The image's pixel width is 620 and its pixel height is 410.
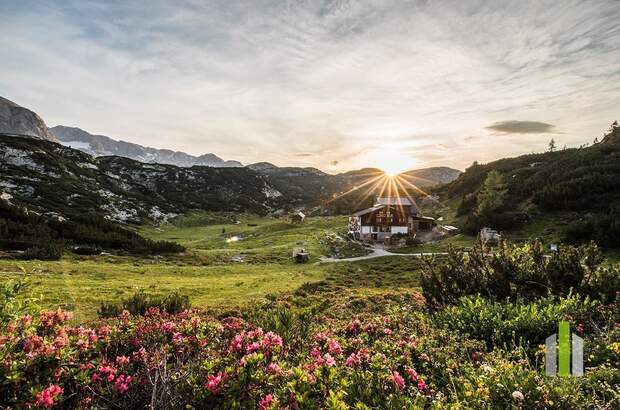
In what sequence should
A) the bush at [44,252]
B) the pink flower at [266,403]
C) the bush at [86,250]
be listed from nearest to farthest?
the pink flower at [266,403] → the bush at [44,252] → the bush at [86,250]

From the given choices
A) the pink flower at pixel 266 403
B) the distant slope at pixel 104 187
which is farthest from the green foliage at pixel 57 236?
the pink flower at pixel 266 403

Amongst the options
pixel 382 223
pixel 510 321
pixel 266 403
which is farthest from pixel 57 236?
pixel 382 223

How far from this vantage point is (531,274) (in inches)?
544

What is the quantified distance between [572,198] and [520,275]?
219 feet

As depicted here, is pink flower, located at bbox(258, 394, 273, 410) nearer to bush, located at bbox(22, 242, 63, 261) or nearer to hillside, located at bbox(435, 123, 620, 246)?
bush, located at bbox(22, 242, 63, 261)

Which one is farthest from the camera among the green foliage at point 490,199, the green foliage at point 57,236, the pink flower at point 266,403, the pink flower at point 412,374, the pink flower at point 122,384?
the green foliage at point 490,199

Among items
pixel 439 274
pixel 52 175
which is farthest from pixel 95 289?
pixel 52 175

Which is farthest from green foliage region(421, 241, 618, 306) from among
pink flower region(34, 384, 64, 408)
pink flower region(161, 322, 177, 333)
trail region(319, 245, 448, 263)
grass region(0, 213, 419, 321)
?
trail region(319, 245, 448, 263)

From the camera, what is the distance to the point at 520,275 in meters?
13.8

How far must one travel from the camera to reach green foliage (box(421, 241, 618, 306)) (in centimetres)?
1301

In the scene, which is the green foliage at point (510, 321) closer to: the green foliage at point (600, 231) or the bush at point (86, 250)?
the bush at point (86, 250)

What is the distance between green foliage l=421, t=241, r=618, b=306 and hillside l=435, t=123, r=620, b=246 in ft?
132

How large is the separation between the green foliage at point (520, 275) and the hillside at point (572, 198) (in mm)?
40095

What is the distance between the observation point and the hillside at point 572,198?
4794 centimetres
